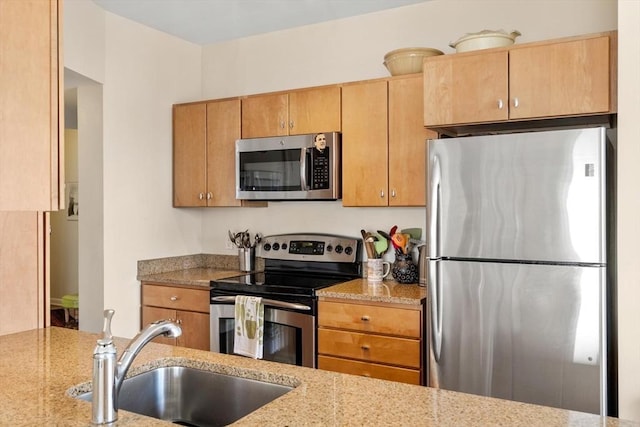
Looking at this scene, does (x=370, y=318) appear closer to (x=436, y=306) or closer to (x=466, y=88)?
(x=436, y=306)

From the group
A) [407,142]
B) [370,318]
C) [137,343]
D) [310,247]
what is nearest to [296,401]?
[137,343]

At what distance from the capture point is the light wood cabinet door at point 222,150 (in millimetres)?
3703

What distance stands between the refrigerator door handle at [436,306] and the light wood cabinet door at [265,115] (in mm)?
1451

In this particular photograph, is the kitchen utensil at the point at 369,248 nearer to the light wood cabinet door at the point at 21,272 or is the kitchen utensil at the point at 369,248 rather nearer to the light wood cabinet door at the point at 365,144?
the light wood cabinet door at the point at 365,144

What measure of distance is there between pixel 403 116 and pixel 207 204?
157 centimetres

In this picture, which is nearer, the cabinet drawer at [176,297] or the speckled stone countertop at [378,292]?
the speckled stone countertop at [378,292]

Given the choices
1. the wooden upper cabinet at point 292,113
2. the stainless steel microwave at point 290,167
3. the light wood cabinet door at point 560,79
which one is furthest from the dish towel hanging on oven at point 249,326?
the light wood cabinet door at point 560,79

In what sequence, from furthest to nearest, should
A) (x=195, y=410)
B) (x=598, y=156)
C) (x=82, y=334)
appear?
(x=598, y=156), (x=82, y=334), (x=195, y=410)

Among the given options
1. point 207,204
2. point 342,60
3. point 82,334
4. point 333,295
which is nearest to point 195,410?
point 82,334

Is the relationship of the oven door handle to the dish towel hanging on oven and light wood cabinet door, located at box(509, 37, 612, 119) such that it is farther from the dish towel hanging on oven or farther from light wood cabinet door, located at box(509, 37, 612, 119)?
light wood cabinet door, located at box(509, 37, 612, 119)
